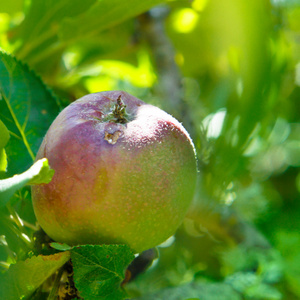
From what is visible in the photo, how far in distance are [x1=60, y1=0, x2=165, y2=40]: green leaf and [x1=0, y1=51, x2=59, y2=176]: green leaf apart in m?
0.21

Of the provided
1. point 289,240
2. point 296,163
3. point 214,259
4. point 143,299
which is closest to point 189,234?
point 214,259

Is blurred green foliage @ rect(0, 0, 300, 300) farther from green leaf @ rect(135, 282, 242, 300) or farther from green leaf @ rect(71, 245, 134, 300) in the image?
green leaf @ rect(71, 245, 134, 300)

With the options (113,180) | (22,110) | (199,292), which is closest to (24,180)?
(113,180)

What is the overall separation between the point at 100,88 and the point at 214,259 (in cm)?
65

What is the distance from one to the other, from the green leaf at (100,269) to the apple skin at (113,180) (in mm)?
23

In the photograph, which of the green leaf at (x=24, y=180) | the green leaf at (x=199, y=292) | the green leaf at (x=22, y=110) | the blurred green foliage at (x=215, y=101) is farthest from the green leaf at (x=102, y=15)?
the green leaf at (x=199, y=292)

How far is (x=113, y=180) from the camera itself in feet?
1.74

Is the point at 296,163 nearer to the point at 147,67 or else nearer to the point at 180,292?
the point at 147,67

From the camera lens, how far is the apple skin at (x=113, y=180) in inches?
21.0

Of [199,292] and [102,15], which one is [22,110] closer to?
[102,15]

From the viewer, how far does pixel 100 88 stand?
135cm

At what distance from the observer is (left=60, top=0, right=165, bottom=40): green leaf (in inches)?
33.6

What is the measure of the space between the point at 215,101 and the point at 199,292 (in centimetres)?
50

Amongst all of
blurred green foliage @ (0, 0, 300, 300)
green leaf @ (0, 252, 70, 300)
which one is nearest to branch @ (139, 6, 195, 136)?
blurred green foliage @ (0, 0, 300, 300)
